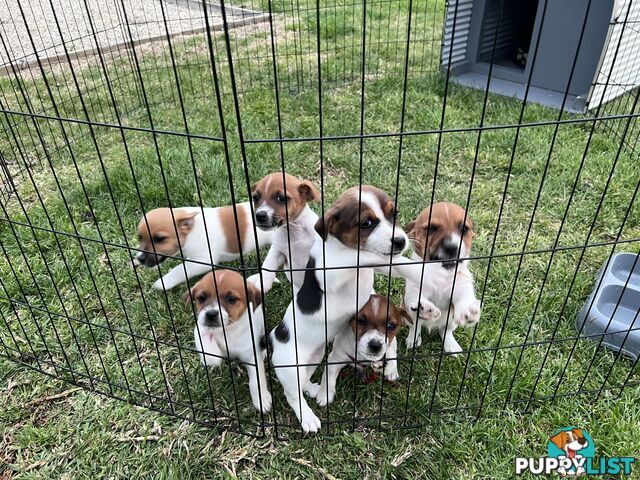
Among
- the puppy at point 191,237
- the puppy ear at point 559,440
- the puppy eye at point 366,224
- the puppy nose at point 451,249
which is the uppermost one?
the puppy eye at point 366,224

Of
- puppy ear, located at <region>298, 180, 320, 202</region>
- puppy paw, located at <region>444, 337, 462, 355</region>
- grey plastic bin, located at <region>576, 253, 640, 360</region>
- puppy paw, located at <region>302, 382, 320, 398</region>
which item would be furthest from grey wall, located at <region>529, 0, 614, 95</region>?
puppy paw, located at <region>302, 382, 320, 398</region>

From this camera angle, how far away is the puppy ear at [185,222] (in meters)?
3.33

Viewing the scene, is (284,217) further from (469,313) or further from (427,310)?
(469,313)

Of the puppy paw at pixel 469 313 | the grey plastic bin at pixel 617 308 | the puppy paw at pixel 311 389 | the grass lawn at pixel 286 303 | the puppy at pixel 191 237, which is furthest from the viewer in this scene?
the puppy at pixel 191 237

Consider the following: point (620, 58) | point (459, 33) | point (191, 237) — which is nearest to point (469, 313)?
point (191, 237)

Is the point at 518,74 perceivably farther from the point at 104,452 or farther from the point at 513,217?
the point at 104,452

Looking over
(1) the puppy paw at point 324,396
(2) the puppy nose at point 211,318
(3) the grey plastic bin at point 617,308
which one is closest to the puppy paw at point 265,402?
(1) the puppy paw at point 324,396

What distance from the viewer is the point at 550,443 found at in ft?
7.88

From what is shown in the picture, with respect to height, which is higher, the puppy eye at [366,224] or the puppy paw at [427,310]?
the puppy eye at [366,224]

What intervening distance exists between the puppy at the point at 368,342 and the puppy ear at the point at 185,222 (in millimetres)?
1313

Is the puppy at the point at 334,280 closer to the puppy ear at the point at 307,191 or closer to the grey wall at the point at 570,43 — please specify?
the puppy ear at the point at 307,191

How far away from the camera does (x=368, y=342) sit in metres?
2.37

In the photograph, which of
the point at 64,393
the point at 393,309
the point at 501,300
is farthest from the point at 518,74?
the point at 64,393

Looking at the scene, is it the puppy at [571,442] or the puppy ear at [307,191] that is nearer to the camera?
the puppy at [571,442]
